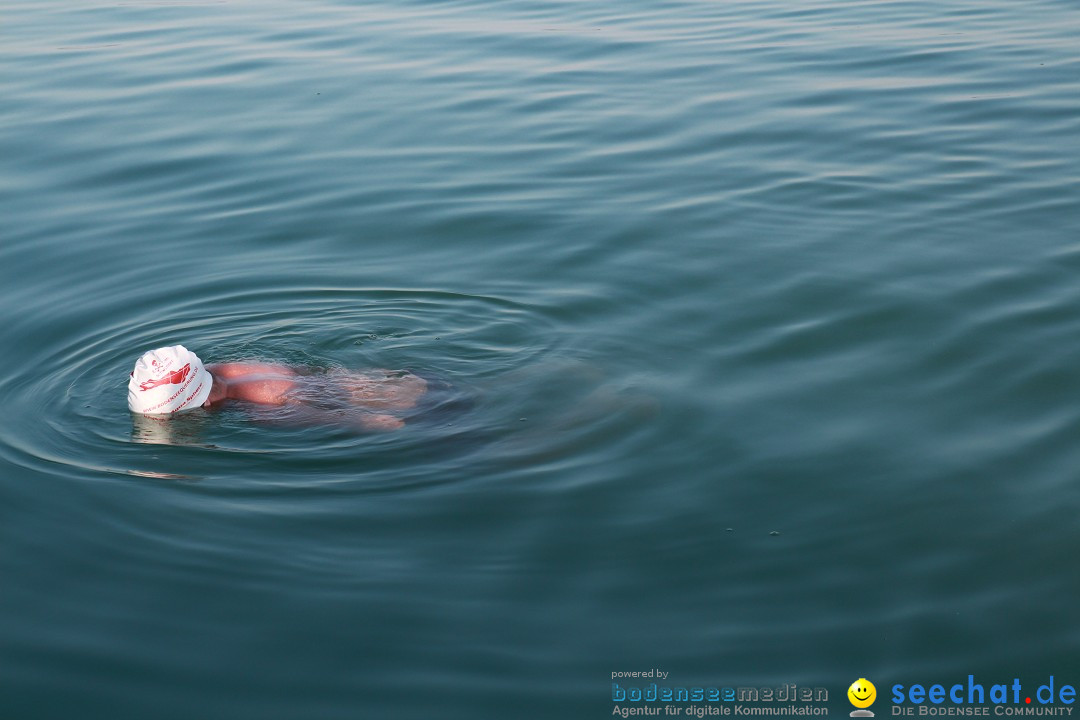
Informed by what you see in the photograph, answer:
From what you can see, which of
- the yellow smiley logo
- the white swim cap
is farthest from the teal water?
the white swim cap

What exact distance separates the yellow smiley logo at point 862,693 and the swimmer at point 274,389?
3.38 m

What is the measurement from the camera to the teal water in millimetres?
5230

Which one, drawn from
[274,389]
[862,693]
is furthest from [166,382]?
[862,693]

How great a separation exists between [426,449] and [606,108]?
756 cm

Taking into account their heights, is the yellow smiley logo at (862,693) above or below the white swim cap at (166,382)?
below

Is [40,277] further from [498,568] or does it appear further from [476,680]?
[476,680]

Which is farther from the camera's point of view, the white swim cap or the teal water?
the white swim cap

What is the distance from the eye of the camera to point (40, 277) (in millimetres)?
9727

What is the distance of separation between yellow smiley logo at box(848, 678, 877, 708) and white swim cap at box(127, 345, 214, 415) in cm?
447

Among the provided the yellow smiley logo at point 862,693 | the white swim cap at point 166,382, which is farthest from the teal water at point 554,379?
the white swim cap at point 166,382

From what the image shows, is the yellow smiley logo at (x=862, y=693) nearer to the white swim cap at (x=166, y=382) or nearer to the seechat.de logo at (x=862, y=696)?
the seechat.de logo at (x=862, y=696)

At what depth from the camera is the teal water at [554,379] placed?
206 inches

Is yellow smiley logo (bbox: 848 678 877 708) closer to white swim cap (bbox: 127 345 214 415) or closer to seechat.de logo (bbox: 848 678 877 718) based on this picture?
seechat.de logo (bbox: 848 678 877 718)

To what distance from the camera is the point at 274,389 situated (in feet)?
24.7
